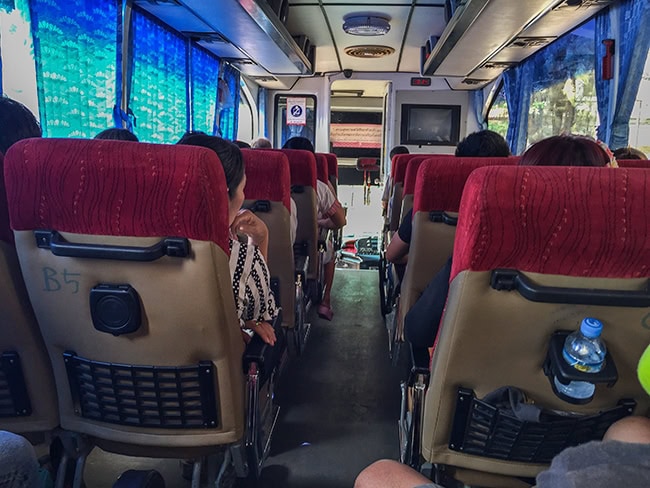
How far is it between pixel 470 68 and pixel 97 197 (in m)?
6.39

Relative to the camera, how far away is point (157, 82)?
4.59 m

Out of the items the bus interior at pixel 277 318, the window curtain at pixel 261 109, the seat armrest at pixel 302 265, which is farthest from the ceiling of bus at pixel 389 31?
the seat armrest at pixel 302 265

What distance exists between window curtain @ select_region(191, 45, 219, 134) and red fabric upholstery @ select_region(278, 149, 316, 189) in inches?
128

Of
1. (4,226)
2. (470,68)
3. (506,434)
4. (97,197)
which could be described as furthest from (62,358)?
(470,68)

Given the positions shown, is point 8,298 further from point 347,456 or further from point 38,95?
point 38,95

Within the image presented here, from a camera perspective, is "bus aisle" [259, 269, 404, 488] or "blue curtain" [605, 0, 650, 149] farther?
"blue curtain" [605, 0, 650, 149]

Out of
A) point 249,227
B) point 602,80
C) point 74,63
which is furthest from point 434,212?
point 602,80

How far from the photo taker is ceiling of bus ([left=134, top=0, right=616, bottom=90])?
3887 mm

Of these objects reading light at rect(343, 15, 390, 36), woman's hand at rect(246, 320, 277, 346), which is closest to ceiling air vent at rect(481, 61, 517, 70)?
reading light at rect(343, 15, 390, 36)

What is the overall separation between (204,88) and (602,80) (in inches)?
173

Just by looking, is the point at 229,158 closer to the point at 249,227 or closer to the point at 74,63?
the point at 249,227

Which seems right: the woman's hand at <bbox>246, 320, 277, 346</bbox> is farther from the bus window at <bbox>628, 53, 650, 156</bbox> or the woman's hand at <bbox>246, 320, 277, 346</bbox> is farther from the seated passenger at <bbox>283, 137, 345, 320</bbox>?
the bus window at <bbox>628, 53, 650, 156</bbox>

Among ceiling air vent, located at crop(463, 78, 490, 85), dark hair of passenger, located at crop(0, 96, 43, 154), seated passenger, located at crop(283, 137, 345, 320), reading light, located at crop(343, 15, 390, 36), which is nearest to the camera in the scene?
dark hair of passenger, located at crop(0, 96, 43, 154)

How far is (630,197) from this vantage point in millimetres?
883
